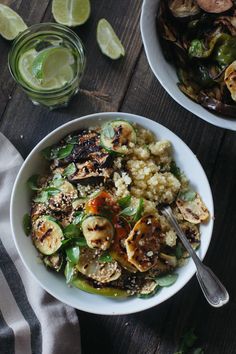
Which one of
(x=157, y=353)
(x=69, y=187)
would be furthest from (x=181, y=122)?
(x=157, y=353)

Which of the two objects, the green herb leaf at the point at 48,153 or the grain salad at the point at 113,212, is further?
the green herb leaf at the point at 48,153

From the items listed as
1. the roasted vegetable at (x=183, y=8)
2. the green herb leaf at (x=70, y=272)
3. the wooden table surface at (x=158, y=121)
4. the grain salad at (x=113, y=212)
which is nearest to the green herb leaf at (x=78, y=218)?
the grain salad at (x=113, y=212)

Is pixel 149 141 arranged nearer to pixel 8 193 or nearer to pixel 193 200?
pixel 193 200

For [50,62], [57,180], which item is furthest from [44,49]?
[57,180]

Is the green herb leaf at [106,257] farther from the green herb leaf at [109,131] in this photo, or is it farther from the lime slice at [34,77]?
the lime slice at [34,77]

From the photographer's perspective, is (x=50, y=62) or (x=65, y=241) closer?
(x=65, y=241)

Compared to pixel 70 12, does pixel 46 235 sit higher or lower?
lower

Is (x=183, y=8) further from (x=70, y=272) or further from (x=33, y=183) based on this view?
(x=70, y=272)

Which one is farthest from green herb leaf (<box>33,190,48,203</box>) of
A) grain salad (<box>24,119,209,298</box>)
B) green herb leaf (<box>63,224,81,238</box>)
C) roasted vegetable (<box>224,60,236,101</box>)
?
roasted vegetable (<box>224,60,236,101</box>)
